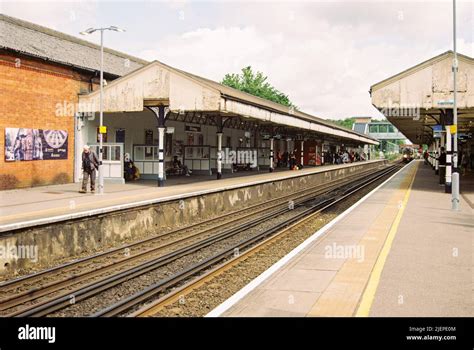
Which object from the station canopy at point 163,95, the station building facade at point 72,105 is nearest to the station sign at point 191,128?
the station building facade at point 72,105

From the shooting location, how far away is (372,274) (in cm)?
746

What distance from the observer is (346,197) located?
78.5 feet

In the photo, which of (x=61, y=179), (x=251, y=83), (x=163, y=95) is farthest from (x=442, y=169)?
(x=251, y=83)

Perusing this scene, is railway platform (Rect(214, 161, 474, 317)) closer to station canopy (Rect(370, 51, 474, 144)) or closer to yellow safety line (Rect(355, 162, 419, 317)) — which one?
yellow safety line (Rect(355, 162, 419, 317))

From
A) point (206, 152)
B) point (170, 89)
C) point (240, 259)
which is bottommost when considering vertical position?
point (240, 259)

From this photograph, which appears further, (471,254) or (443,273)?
(471,254)

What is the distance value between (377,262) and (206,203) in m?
10.6

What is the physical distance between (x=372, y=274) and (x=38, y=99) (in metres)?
17.7

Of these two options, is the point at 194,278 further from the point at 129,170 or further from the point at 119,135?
the point at 119,135

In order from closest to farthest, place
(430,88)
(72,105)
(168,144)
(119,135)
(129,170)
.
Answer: (430,88) → (72,105) → (129,170) → (119,135) → (168,144)

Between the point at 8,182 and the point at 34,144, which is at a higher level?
the point at 34,144
